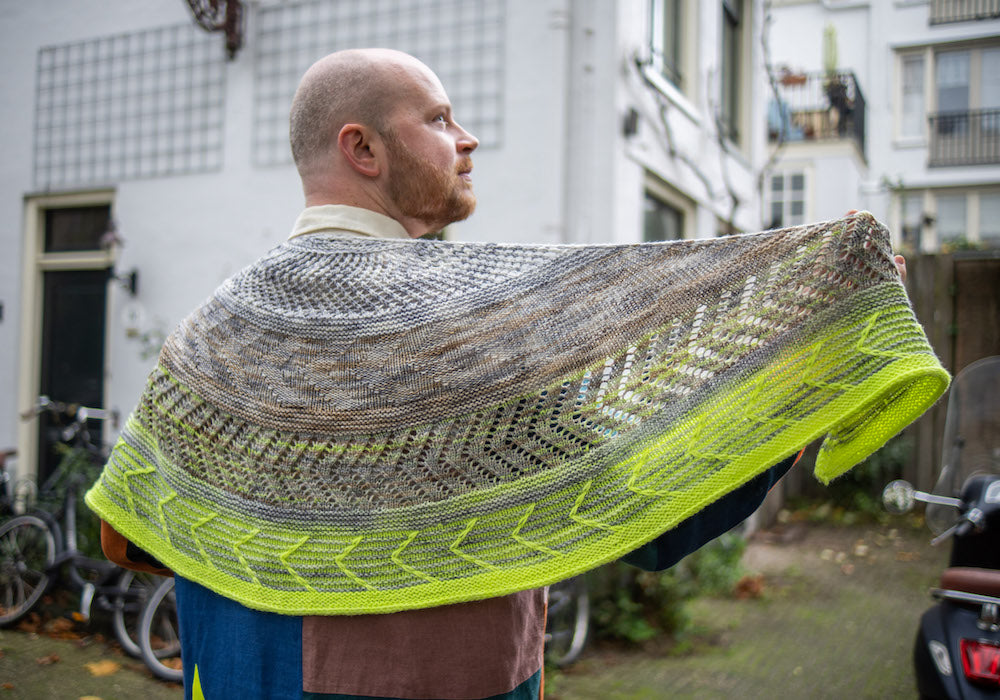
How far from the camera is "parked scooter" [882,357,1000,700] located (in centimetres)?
287

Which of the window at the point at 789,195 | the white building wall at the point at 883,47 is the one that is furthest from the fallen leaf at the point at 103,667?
the white building wall at the point at 883,47

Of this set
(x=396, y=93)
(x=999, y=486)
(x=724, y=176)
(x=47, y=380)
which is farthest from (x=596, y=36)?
(x=47, y=380)

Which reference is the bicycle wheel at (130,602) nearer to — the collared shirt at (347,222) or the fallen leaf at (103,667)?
the fallen leaf at (103,667)

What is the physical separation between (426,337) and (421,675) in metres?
0.48

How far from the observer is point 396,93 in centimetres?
133

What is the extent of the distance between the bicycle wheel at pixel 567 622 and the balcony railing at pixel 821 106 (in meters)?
12.7

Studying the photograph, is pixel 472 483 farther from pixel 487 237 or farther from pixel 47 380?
pixel 47 380

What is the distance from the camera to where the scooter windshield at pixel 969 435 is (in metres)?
3.44

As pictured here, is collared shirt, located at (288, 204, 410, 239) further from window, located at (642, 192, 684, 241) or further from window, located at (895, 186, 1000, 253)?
window, located at (895, 186, 1000, 253)

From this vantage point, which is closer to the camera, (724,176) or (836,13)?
(724,176)

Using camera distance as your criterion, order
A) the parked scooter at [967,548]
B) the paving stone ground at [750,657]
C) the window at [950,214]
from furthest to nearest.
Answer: the window at [950,214]
the paving stone ground at [750,657]
the parked scooter at [967,548]

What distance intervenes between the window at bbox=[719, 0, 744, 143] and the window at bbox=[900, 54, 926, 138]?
44.1ft

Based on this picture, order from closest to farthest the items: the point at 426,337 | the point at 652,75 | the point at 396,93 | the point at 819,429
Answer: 1. the point at 819,429
2. the point at 426,337
3. the point at 396,93
4. the point at 652,75

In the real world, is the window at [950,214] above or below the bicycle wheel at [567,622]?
above
